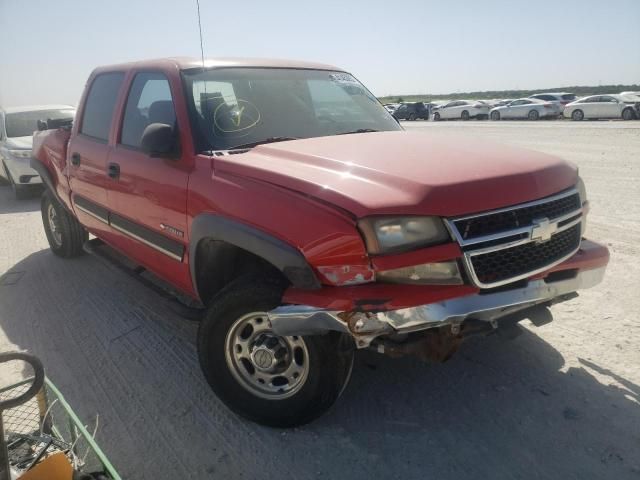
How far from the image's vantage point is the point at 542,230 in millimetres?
2451

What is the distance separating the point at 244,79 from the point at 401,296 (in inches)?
81.7

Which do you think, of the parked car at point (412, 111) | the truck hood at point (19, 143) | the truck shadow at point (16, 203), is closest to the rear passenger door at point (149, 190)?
the truck shadow at point (16, 203)

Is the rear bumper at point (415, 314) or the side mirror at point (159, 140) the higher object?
the side mirror at point (159, 140)

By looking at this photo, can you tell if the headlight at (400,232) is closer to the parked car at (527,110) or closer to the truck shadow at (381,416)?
the truck shadow at (381,416)

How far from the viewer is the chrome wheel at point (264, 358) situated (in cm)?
Answer: 265

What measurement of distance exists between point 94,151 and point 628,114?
2635 centimetres

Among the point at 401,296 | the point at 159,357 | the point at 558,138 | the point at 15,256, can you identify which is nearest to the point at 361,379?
the point at 401,296

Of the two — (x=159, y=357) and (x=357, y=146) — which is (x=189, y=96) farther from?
(x=159, y=357)

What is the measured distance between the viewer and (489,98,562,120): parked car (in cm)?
2912

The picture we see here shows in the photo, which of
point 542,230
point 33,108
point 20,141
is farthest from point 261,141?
point 33,108

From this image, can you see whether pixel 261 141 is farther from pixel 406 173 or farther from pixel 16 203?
pixel 16 203

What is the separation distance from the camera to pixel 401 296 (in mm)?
2168

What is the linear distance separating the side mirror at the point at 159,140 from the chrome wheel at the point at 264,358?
3.67 ft

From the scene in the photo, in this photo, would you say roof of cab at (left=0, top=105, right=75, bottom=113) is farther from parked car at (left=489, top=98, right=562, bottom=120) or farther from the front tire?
parked car at (left=489, top=98, right=562, bottom=120)
